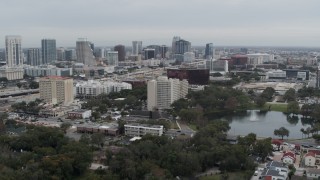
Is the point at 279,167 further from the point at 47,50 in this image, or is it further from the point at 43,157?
the point at 47,50

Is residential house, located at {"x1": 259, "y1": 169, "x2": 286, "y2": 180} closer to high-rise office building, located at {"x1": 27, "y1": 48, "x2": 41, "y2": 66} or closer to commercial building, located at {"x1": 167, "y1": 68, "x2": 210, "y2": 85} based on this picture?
commercial building, located at {"x1": 167, "y1": 68, "x2": 210, "y2": 85}

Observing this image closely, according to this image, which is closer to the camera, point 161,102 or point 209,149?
point 209,149

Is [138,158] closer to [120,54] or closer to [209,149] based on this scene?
[209,149]

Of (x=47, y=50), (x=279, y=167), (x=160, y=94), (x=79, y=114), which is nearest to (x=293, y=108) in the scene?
(x=160, y=94)

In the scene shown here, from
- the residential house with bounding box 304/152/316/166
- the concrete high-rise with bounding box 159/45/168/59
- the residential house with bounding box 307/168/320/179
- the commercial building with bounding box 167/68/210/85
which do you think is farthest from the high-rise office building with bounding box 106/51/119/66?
the residential house with bounding box 307/168/320/179

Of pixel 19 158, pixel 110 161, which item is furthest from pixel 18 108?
pixel 110 161
